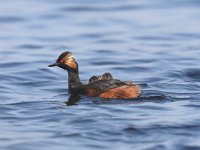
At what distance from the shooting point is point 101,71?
23.1 m

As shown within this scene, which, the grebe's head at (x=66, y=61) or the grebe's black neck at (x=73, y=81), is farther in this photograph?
the grebe's head at (x=66, y=61)

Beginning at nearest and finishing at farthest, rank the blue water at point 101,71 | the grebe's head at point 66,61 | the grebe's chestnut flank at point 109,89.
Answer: the blue water at point 101,71
the grebe's chestnut flank at point 109,89
the grebe's head at point 66,61

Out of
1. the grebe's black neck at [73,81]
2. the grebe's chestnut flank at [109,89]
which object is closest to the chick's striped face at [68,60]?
the grebe's black neck at [73,81]

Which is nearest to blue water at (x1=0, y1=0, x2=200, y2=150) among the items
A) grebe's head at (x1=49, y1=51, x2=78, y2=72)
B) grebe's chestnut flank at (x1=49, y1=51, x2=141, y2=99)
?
grebe's chestnut flank at (x1=49, y1=51, x2=141, y2=99)

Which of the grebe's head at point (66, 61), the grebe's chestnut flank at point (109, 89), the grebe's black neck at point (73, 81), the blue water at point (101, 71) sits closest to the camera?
the blue water at point (101, 71)

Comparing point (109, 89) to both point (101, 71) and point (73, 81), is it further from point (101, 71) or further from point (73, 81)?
point (101, 71)

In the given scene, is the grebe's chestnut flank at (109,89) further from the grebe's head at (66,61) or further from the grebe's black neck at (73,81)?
the grebe's head at (66,61)

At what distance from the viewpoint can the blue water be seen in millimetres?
15383

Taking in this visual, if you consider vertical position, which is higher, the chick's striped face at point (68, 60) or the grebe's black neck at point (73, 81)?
the chick's striped face at point (68, 60)

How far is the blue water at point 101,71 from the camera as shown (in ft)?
50.5

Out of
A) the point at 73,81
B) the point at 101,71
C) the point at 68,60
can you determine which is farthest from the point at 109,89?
the point at 101,71

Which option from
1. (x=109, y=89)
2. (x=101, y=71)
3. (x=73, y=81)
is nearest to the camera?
(x=109, y=89)

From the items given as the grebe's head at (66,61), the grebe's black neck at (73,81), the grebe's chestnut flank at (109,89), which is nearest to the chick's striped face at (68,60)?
the grebe's head at (66,61)

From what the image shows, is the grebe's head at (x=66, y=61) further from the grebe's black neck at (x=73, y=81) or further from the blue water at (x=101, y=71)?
the blue water at (x=101, y=71)
